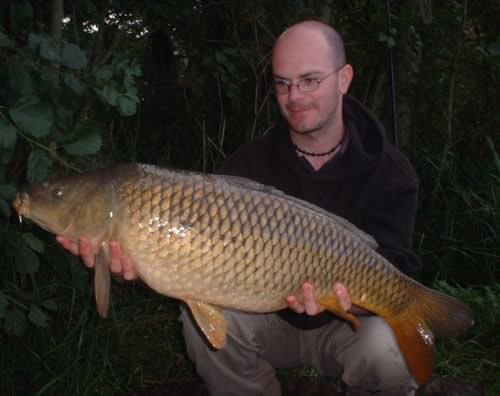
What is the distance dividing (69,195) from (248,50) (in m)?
2.03

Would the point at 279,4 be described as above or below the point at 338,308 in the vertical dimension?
above

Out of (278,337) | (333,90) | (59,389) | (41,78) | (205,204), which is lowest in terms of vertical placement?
(59,389)

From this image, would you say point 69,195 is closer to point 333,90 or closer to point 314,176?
point 314,176

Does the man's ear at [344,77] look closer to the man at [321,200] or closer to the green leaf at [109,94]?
the man at [321,200]

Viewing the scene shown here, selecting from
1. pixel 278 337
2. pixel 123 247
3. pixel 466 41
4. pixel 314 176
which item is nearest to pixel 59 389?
pixel 278 337

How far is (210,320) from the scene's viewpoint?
1569mm

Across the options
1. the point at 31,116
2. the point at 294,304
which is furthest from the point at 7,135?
the point at 294,304

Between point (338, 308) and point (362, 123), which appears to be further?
point (362, 123)

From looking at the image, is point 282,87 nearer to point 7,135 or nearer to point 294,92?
point 294,92

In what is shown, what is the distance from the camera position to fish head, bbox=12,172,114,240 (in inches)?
56.7

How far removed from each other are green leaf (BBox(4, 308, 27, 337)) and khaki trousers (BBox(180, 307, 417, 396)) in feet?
1.47

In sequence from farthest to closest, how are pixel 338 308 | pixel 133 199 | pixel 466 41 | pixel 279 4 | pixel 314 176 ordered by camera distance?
pixel 466 41, pixel 279 4, pixel 314 176, pixel 338 308, pixel 133 199

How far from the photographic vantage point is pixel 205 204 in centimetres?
145

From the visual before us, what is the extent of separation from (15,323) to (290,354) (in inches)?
32.4
